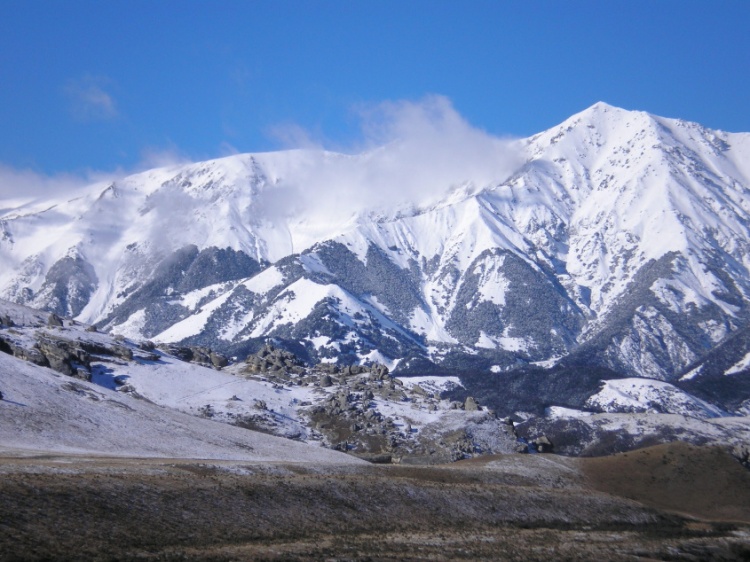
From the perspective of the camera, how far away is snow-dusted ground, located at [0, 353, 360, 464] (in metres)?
96.2

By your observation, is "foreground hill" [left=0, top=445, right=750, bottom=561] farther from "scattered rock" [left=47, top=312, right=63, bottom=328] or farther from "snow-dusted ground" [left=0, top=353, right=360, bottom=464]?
"scattered rock" [left=47, top=312, right=63, bottom=328]

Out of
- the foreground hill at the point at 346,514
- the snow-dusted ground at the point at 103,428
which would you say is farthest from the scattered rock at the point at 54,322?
the foreground hill at the point at 346,514

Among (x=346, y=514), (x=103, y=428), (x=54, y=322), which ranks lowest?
(x=346, y=514)

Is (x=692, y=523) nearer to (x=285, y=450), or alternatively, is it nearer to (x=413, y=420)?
(x=285, y=450)

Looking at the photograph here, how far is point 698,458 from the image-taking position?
11675cm

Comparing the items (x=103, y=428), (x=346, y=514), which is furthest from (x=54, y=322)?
(x=346, y=514)

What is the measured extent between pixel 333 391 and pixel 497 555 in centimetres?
12406

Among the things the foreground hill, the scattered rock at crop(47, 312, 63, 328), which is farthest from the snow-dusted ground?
the scattered rock at crop(47, 312, 63, 328)

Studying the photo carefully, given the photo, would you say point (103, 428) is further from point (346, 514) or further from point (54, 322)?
point (54, 322)

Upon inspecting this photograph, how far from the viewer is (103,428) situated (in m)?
105

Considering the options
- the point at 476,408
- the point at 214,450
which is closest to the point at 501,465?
the point at 214,450

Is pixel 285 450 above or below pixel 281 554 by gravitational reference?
above

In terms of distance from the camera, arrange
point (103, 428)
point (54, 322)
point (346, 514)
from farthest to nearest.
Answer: point (54, 322), point (103, 428), point (346, 514)

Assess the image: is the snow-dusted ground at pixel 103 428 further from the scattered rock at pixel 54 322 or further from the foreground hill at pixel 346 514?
the scattered rock at pixel 54 322
